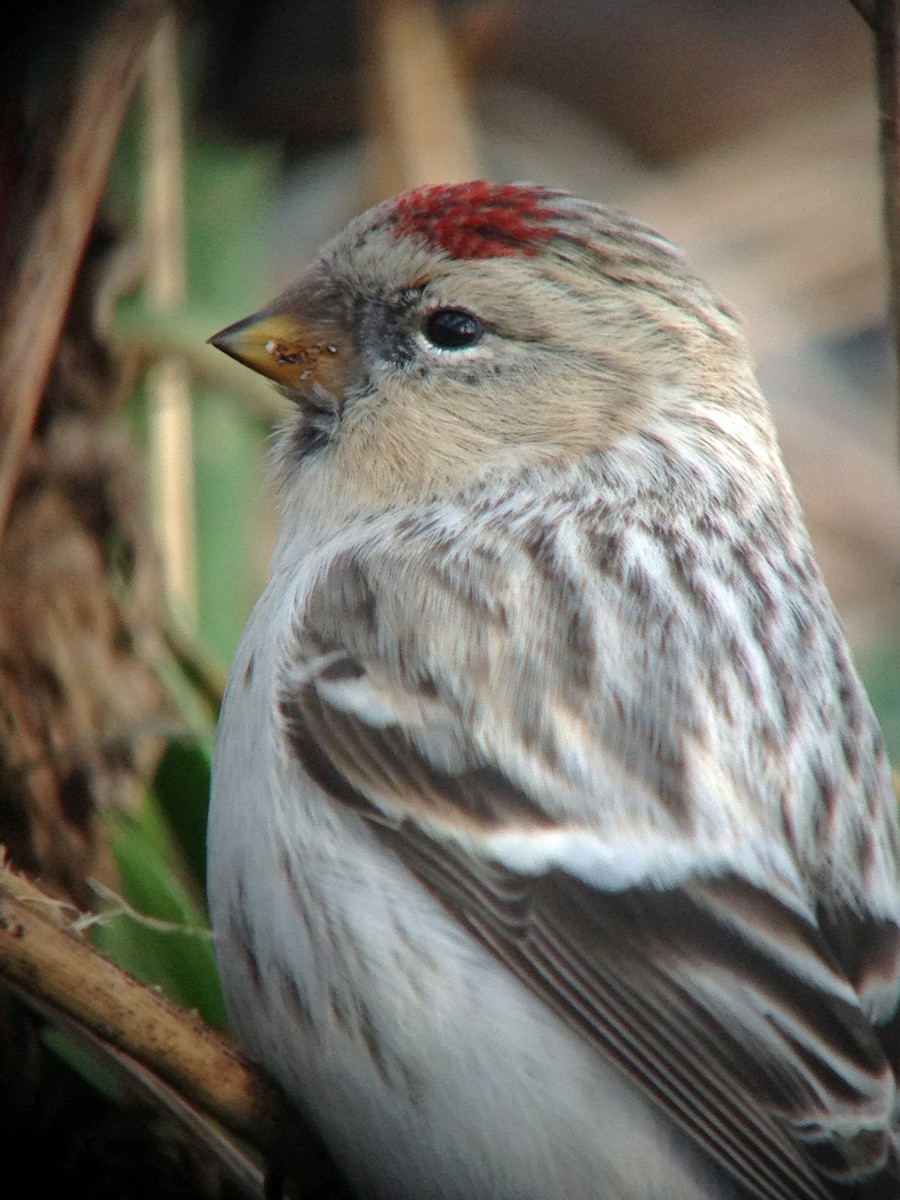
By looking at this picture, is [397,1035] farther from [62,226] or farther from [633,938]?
[62,226]

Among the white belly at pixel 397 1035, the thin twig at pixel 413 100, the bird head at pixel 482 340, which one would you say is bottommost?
the white belly at pixel 397 1035

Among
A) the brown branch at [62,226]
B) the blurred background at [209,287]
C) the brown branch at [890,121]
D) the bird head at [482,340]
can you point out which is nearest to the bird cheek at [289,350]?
the bird head at [482,340]

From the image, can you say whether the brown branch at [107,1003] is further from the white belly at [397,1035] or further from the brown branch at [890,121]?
the brown branch at [890,121]

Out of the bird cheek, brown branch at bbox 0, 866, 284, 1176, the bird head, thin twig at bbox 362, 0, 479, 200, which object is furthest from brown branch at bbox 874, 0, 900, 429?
thin twig at bbox 362, 0, 479, 200

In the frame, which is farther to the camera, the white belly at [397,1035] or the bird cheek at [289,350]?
the bird cheek at [289,350]

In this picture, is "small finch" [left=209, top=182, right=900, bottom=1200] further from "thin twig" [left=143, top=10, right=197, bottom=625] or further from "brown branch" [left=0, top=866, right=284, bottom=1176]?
"thin twig" [left=143, top=10, right=197, bottom=625]

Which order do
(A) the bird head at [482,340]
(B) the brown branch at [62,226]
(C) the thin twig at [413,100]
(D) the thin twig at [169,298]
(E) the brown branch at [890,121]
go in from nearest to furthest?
(E) the brown branch at [890,121] < (A) the bird head at [482,340] < (B) the brown branch at [62,226] < (D) the thin twig at [169,298] < (C) the thin twig at [413,100]
